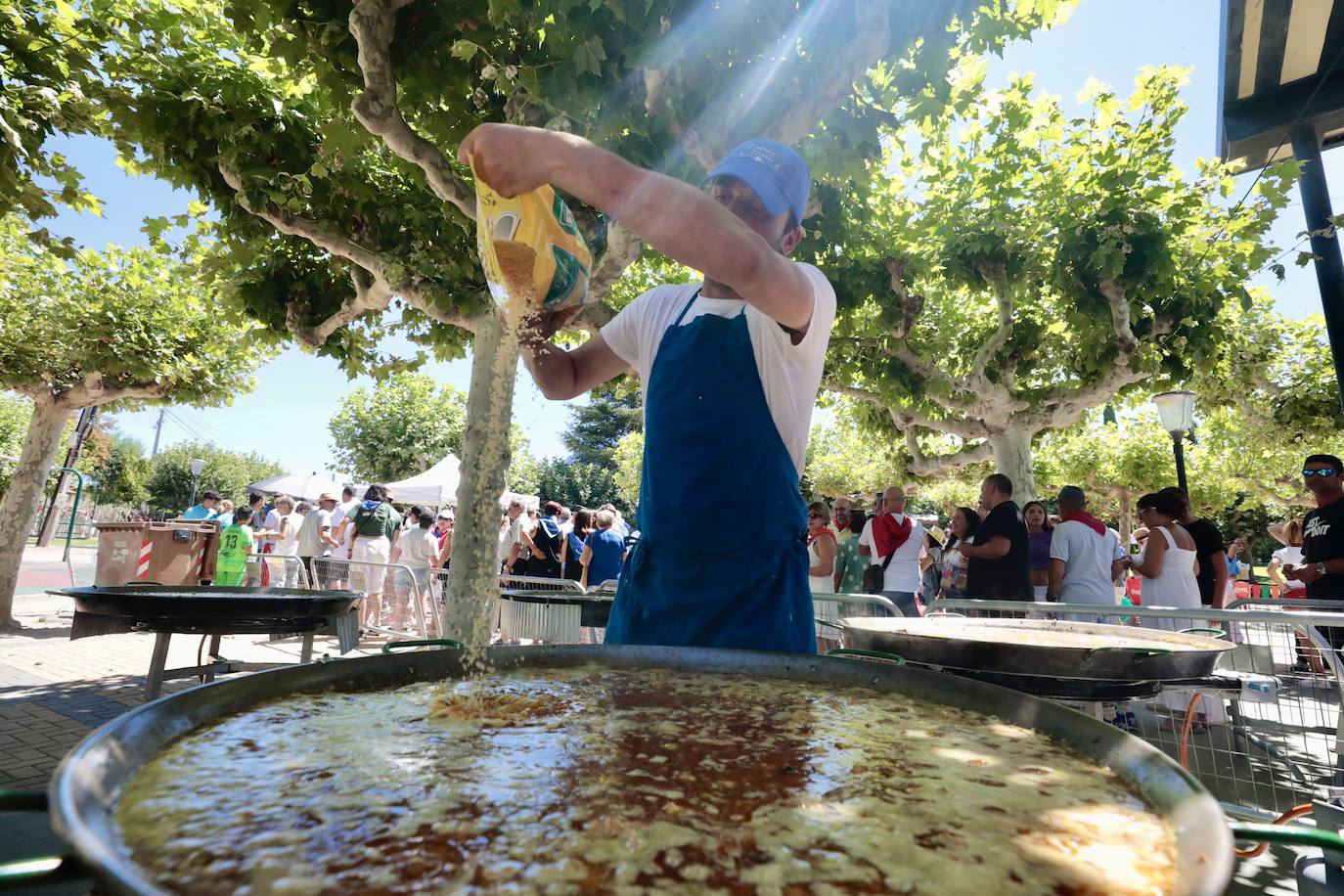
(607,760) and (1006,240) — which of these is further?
(1006,240)

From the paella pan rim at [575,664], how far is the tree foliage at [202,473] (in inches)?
1914

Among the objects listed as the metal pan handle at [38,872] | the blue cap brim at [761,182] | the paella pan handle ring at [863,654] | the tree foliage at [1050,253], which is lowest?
the metal pan handle at [38,872]

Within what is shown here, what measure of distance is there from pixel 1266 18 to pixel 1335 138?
8.11 feet

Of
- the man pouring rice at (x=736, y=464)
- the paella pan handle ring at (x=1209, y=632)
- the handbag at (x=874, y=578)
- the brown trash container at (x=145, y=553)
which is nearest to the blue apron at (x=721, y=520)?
the man pouring rice at (x=736, y=464)

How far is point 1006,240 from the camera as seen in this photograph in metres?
8.41

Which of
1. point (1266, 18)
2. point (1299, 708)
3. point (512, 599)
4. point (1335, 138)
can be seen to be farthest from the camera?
point (1335, 138)

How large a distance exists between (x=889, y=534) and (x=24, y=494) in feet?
32.9

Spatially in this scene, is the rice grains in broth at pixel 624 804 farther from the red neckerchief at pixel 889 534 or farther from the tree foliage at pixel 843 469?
the tree foliage at pixel 843 469

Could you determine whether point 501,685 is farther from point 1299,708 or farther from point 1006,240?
point 1006,240

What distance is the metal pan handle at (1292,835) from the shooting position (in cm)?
73

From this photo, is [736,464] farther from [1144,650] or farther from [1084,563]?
[1084,563]

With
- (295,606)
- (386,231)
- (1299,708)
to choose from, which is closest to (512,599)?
(295,606)

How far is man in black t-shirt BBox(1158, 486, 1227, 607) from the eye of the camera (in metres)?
6.30

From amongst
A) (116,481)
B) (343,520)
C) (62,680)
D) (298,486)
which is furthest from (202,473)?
(62,680)
